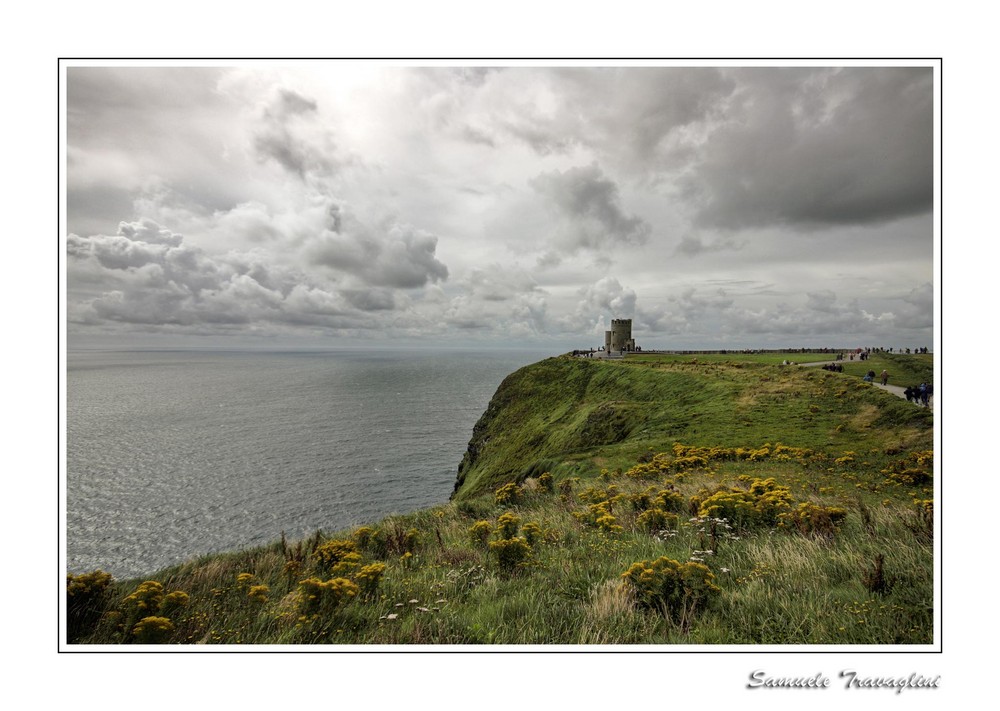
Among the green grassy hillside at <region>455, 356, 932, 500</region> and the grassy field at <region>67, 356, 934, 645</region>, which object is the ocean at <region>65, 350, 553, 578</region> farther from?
the green grassy hillside at <region>455, 356, 932, 500</region>

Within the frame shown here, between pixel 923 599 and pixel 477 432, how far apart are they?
55244 millimetres

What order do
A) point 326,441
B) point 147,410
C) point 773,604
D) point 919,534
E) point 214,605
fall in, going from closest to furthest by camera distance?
point 773,604, point 214,605, point 919,534, point 326,441, point 147,410

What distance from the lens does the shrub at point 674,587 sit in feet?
16.6

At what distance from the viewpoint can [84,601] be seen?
219 inches

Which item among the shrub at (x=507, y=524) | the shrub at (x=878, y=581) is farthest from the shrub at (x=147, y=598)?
the shrub at (x=878, y=581)

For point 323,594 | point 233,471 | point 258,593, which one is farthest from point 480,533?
point 233,471

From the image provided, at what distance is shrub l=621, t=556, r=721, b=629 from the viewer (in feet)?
16.6

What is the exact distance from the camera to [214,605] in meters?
5.78

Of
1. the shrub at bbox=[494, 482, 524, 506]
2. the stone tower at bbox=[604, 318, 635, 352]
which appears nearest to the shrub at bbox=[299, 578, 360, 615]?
the shrub at bbox=[494, 482, 524, 506]

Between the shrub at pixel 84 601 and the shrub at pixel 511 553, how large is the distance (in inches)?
221

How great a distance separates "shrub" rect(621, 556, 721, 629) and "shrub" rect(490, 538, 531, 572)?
1.91 m

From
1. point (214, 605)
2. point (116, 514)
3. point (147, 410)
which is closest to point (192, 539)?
point (116, 514)

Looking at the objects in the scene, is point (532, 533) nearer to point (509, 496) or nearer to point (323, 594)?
point (323, 594)

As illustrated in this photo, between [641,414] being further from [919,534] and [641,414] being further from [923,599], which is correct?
[923,599]
